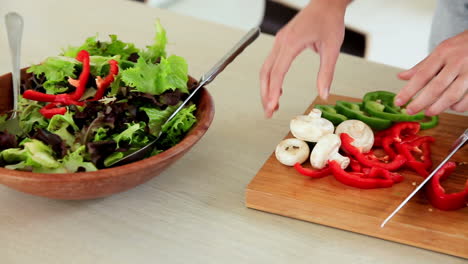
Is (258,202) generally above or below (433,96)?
below

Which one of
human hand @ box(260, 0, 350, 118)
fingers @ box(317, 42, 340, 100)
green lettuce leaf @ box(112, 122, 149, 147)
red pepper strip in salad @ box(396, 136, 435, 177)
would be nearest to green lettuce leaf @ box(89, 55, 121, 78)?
green lettuce leaf @ box(112, 122, 149, 147)

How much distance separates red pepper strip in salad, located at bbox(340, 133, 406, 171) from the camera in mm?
1114

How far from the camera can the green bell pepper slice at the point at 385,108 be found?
1.25m

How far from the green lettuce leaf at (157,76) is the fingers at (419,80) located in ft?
1.50

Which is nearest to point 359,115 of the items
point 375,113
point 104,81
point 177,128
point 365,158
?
point 375,113

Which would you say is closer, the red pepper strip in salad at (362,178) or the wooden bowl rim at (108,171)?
the wooden bowl rim at (108,171)

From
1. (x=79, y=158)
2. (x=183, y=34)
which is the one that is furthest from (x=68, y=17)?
(x=79, y=158)

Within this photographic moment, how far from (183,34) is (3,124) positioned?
2.90 ft

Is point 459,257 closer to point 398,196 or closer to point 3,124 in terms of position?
point 398,196

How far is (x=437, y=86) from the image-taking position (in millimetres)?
1104

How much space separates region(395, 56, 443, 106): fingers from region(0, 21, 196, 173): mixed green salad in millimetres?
434

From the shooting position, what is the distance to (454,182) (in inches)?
43.7

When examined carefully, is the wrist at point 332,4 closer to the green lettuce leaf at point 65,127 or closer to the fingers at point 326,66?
the fingers at point 326,66

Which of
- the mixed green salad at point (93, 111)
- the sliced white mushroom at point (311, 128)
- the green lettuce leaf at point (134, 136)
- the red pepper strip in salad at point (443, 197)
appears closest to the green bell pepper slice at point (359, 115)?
the sliced white mushroom at point (311, 128)
